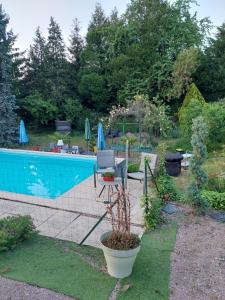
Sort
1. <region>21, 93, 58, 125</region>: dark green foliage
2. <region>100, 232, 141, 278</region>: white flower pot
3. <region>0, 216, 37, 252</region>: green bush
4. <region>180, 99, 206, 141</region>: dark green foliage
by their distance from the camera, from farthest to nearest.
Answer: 1. <region>21, 93, 58, 125</region>: dark green foliage
2. <region>180, 99, 206, 141</region>: dark green foliage
3. <region>0, 216, 37, 252</region>: green bush
4. <region>100, 232, 141, 278</region>: white flower pot

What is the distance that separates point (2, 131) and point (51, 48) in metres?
7.90

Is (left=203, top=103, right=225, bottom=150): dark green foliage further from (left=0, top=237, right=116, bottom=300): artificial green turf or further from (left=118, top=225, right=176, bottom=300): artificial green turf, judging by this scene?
(left=0, top=237, right=116, bottom=300): artificial green turf

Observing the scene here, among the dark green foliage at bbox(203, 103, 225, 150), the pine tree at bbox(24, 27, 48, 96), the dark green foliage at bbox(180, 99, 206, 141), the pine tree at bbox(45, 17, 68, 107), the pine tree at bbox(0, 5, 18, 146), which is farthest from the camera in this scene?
the pine tree at bbox(24, 27, 48, 96)

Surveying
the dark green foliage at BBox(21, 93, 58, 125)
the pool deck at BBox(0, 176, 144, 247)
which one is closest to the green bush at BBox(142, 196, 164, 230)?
the pool deck at BBox(0, 176, 144, 247)

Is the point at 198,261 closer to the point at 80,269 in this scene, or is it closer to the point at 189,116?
the point at 80,269

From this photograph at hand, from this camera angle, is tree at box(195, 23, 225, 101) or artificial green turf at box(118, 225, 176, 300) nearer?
artificial green turf at box(118, 225, 176, 300)

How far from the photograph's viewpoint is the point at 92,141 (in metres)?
14.4

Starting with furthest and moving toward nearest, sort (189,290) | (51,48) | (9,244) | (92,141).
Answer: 1. (51,48)
2. (92,141)
3. (9,244)
4. (189,290)

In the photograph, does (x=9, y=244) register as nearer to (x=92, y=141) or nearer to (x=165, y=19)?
(x=92, y=141)

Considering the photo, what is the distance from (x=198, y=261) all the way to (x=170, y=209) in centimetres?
188

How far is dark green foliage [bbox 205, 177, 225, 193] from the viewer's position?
7002 mm

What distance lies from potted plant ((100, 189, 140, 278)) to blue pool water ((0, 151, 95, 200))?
182 inches

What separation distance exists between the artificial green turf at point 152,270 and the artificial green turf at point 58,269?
10.5 inches

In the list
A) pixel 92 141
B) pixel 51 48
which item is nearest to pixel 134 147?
pixel 92 141
